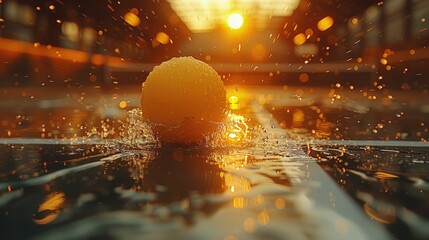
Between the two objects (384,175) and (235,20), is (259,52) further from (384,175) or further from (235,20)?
(384,175)

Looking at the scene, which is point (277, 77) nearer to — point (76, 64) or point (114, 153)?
point (76, 64)

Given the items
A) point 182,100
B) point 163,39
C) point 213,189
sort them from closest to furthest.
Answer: point 213,189 < point 182,100 < point 163,39

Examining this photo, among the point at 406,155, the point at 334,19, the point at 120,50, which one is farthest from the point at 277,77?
the point at 406,155

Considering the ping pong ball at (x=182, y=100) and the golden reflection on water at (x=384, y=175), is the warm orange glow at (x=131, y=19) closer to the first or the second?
the ping pong ball at (x=182, y=100)

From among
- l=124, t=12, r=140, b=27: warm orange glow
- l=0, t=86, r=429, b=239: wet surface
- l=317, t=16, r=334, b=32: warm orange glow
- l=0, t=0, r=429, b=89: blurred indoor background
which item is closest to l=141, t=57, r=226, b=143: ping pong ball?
l=0, t=86, r=429, b=239: wet surface

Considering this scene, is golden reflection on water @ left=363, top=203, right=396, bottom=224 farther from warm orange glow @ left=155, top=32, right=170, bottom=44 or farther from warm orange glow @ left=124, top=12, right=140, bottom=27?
warm orange glow @ left=155, top=32, right=170, bottom=44

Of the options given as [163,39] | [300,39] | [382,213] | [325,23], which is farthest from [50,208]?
[300,39]
